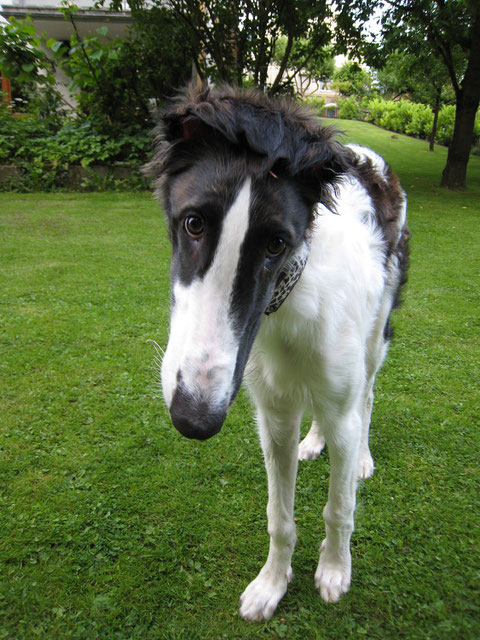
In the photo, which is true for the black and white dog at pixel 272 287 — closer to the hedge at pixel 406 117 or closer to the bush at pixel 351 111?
the hedge at pixel 406 117

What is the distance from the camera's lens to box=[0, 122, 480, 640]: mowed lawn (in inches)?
79.7

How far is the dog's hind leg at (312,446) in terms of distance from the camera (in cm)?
294

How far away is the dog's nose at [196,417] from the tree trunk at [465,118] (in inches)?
464

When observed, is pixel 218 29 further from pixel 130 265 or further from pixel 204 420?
pixel 204 420

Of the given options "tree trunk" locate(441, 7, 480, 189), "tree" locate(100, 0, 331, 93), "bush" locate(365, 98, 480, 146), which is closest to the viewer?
"tree" locate(100, 0, 331, 93)

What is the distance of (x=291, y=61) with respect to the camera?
1109 cm

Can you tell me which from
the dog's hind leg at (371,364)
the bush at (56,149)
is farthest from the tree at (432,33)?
the dog's hind leg at (371,364)

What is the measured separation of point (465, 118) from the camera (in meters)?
10.9

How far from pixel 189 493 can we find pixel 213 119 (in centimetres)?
203

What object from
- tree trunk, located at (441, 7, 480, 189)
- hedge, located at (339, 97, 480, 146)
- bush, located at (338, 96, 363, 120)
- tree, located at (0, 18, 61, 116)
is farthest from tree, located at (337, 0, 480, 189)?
bush, located at (338, 96, 363, 120)

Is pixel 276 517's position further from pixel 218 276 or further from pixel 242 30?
pixel 242 30

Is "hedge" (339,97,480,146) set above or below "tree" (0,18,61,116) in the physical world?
below

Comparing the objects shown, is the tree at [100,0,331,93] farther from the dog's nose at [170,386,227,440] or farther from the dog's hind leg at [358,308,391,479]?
the dog's nose at [170,386,227,440]

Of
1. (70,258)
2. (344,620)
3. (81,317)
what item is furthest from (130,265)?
(344,620)
